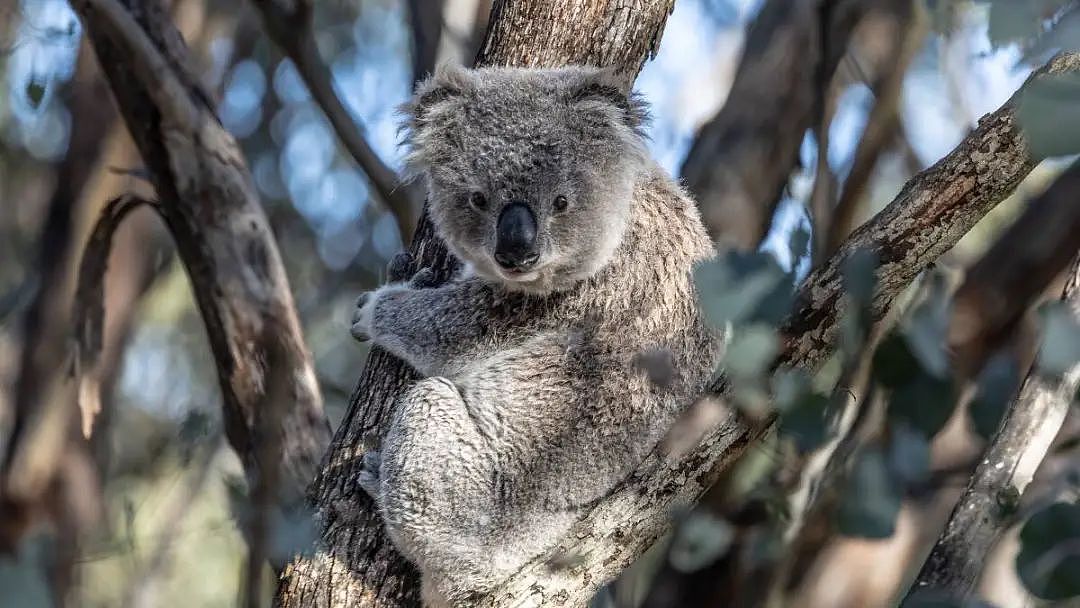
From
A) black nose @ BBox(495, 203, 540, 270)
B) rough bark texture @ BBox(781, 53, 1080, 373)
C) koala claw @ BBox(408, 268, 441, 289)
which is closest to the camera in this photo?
rough bark texture @ BBox(781, 53, 1080, 373)

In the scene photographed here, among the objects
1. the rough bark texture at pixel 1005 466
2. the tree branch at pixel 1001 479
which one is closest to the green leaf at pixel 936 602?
the tree branch at pixel 1001 479

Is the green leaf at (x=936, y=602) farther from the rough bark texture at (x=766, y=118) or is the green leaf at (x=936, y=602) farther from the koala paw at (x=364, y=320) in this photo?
the rough bark texture at (x=766, y=118)

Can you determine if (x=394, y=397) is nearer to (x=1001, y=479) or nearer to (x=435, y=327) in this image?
(x=435, y=327)

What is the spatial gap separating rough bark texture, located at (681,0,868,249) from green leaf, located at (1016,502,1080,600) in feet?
11.9

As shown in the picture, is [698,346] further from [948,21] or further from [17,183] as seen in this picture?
[17,183]

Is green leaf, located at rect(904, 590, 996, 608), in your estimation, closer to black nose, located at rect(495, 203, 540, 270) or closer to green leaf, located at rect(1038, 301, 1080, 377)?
green leaf, located at rect(1038, 301, 1080, 377)

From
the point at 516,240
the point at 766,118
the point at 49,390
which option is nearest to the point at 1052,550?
the point at 516,240

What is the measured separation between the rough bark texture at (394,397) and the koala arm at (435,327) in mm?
110

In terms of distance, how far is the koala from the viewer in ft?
10.4

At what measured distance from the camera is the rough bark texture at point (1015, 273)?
15.7ft

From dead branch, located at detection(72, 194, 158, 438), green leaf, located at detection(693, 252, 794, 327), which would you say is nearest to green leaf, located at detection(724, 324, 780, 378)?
green leaf, located at detection(693, 252, 794, 327)

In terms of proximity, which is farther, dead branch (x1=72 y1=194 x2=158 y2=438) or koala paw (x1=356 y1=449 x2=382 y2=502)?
dead branch (x1=72 y1=194 x2=158 y2=438)

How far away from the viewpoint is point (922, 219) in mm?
2125

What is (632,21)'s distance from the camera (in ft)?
11.6
